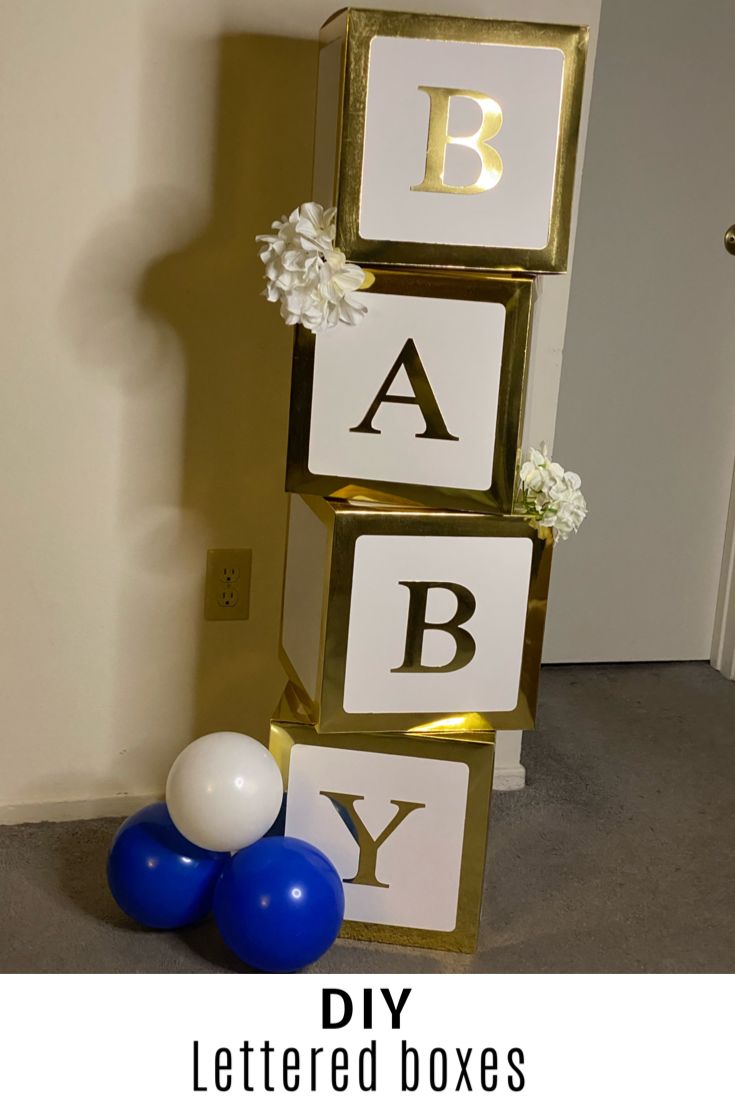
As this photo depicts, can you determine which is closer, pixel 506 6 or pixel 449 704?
pixel 449 704

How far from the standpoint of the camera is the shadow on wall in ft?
5.81

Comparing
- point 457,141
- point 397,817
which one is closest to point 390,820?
point 397,817

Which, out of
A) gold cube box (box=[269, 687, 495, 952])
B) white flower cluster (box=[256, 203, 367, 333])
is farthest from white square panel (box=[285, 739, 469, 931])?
white flower cluster (box=[256, 203, 367, 333])

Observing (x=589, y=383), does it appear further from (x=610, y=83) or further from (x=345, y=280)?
(x=345, y=280)

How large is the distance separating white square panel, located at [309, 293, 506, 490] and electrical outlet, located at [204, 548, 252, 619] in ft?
1.40

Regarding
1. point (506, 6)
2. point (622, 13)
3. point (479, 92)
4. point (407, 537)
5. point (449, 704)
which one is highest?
point (622, 13)

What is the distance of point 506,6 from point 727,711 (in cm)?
149

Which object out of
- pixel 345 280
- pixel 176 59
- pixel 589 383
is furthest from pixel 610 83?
pixel 345 280

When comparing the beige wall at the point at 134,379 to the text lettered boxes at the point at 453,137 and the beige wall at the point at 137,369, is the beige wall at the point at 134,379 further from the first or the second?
the text lettered boxes at the point at 453,137

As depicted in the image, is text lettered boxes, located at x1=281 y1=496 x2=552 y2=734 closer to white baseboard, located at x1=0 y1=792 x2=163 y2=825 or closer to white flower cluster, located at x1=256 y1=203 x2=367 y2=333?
white flower cluster, located at x1=256 y1=203 x2=367 y2=333

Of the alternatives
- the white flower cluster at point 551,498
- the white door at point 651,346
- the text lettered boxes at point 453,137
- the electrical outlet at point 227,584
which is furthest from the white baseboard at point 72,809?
the white door at point 651,346

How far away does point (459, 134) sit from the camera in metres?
1.45

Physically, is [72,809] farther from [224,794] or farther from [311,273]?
[311,273]

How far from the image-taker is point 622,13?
7.90 ft
